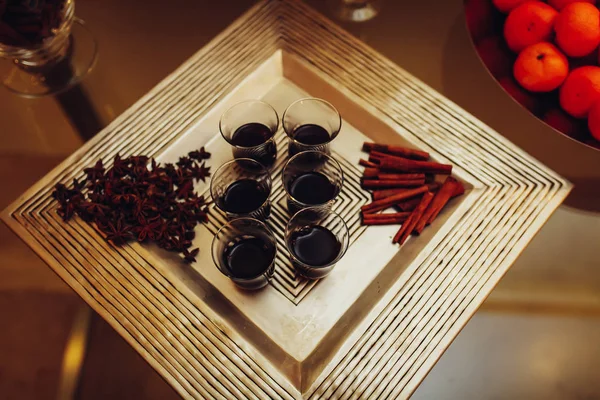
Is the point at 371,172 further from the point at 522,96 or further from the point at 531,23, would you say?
the point at 531,23

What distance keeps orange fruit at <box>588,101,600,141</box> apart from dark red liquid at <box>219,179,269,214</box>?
715 mm

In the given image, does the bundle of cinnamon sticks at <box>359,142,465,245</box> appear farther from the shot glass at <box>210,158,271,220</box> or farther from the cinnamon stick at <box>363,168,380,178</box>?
the shot glass at <box>210,158,271,220</box>

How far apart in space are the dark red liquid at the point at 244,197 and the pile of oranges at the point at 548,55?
60 centimetres

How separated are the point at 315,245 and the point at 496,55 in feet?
2.05

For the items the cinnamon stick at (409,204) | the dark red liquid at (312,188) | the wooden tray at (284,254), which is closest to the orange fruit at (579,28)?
the wooden tray at (284,254)

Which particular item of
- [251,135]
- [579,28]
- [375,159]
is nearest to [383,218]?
[375,159]

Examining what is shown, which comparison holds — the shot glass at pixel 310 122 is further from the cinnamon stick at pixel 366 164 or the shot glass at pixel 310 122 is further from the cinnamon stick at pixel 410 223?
the cinnamon stick at pixel 410 223

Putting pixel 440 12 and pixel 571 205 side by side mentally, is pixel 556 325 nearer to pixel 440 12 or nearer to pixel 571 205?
pixel 571 205

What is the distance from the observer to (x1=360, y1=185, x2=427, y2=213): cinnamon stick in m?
1.16

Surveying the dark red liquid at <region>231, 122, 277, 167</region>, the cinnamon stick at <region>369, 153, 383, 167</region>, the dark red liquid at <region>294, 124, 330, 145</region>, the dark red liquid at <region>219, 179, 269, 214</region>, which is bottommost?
the cinnamon stick at <region>369, 153, 383, 167</region>

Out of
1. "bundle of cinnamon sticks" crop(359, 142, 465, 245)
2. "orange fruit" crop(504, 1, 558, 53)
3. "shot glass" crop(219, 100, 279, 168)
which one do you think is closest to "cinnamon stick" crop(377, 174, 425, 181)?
"bundle of cinnamon sticks" crop(359, 142, 465, 245)

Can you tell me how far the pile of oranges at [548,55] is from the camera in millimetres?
1068

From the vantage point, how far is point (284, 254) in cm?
113

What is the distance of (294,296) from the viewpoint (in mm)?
1095
